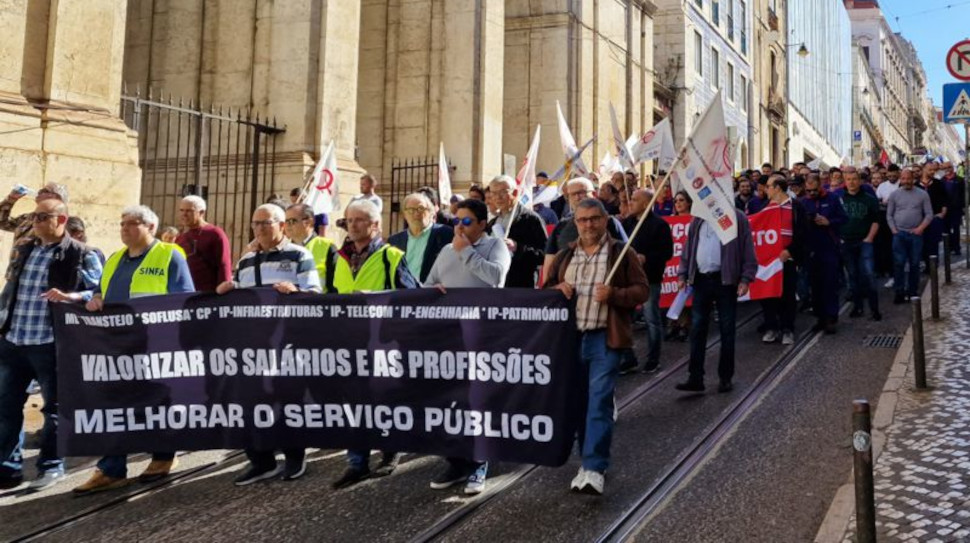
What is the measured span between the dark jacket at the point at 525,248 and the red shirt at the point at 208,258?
7.76 ft

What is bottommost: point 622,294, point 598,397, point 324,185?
point 598,397

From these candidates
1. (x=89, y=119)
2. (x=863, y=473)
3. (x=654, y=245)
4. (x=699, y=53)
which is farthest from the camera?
(x=699, y=53)

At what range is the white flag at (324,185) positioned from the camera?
381 inches

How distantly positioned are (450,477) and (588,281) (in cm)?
161

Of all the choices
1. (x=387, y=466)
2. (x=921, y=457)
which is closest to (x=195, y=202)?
(x=387, y=466)

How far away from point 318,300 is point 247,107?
32.9 ft

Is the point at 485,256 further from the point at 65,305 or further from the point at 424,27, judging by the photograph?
the point at 424,27

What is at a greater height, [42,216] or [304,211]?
[304,211]

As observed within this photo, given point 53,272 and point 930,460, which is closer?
point 930,460

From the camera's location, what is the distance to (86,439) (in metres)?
5.45

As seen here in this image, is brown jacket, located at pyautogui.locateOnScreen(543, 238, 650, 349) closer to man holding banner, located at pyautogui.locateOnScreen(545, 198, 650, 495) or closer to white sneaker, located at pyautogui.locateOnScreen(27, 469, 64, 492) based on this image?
man holding banner, located at pyautogui.locateOnScreen(545, 198, 650, 495)

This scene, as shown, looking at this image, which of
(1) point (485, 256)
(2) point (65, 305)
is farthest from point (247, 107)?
(1) point (485, 256)

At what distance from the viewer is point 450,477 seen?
5.28 metres

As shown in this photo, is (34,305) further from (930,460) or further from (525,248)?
(930,460)
